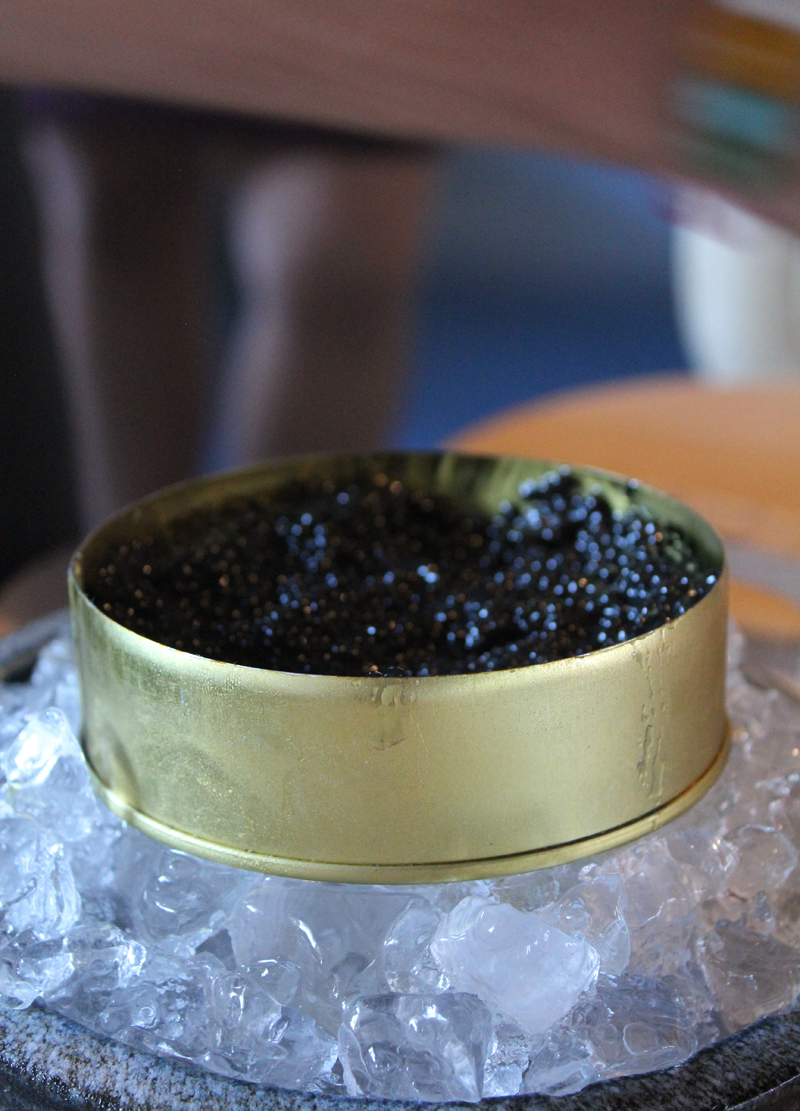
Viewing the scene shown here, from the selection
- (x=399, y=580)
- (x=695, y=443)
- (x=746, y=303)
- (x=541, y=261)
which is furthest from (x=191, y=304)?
(x=541, y=261)

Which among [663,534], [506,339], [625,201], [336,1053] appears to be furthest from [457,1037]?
[625,201]

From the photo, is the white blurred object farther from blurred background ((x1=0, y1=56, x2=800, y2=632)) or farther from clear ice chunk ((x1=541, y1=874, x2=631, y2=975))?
clear ice chunk ((x1=541, y1=874, x2=631, y2=975))

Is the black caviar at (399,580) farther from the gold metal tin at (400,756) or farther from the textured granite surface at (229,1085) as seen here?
the textured granite surface at (229,1085)

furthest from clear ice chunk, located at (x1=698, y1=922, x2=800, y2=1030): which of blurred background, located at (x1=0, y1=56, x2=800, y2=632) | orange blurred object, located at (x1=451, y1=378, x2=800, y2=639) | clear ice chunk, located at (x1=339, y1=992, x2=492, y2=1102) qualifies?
blurred background, located at (x1=0, y1=56, x2=800, y2=632)

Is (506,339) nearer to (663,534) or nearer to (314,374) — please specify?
(314,374)

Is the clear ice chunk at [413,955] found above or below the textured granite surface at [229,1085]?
above

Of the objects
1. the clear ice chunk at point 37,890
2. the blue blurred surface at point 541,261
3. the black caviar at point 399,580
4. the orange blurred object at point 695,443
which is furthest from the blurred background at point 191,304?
the blue blurred surface at point 541,261

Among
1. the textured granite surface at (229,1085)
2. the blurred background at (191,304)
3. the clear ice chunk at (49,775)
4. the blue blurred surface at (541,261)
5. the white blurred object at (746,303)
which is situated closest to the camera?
the textured granite surface at (229,1085)
